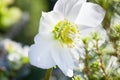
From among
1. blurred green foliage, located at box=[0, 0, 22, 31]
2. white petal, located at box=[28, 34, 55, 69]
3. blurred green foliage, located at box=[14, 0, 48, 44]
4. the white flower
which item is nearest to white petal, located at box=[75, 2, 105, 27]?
the white flower

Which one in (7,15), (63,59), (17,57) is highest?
(63,59)

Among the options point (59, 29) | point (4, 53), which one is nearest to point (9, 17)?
point (4, 53)

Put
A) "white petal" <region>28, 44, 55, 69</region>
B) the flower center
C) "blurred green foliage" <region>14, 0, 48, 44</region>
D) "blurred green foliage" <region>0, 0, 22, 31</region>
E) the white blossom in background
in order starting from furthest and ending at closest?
1. "blurred green foliage" <region>14, 0, 48, 44</region>
2. "blurred green foliage" <region>0, 0, 22, 31</region>
3. the white blossom in background
4. the flower center
5. "white petal" <region>28, 44, 55, 69</region>

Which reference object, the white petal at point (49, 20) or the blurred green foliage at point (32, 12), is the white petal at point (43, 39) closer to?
the white petal at point (49, 20)

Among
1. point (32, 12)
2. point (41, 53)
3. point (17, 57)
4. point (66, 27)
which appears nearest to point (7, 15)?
point (17, 57)

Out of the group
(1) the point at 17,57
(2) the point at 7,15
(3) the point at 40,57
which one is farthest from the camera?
(2) the point at 7,15

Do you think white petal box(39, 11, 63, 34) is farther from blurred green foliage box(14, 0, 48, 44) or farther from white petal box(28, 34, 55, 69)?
blurred green foliage box(14, 0, 48, 44)

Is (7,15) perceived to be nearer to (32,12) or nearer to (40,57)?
(32,12)

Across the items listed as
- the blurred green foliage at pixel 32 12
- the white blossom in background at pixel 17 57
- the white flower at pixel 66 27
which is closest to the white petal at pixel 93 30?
the white flower at pixel 66 27
